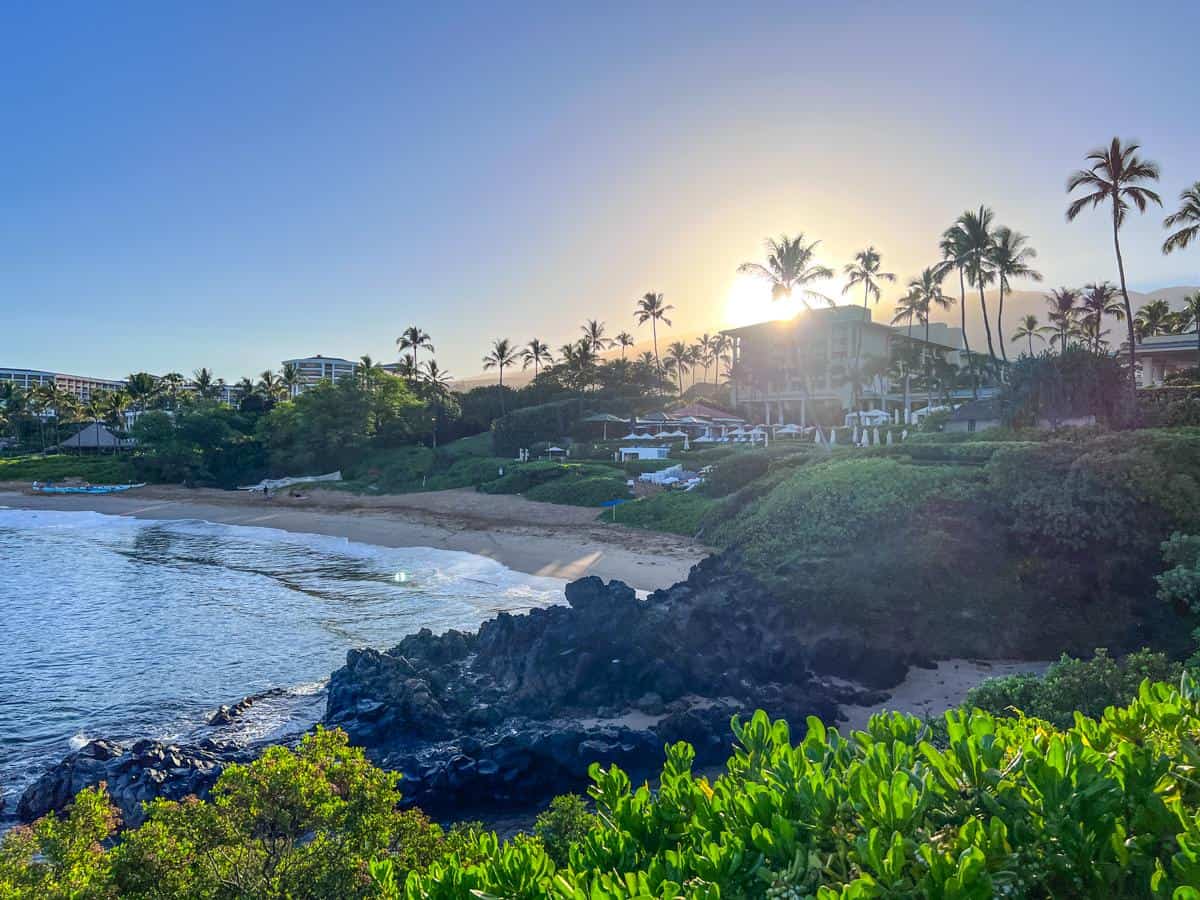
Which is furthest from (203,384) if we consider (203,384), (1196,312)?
(1196,312)

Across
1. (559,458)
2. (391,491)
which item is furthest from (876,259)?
(391,491)

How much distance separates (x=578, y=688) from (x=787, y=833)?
10980mm

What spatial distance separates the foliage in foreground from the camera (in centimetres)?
242

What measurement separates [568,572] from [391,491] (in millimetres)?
26254

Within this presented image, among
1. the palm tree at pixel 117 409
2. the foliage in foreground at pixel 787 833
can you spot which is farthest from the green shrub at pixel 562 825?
the palm tree at pixel 117 409

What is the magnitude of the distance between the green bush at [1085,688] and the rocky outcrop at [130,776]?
10.7m

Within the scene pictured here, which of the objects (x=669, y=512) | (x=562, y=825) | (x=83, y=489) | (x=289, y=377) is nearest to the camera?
(x=562, y=825)

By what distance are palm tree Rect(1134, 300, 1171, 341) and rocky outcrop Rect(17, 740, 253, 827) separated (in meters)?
63.0

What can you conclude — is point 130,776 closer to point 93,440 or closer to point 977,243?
point 977,243

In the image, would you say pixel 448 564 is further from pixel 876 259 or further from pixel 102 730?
pixel 876 259

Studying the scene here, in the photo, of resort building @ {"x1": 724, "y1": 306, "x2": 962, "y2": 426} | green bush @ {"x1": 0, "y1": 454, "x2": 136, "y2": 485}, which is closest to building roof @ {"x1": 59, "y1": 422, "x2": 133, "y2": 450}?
green bush @ {"x1": 0, "y1": 454, "x2": 136, "y2": 485}

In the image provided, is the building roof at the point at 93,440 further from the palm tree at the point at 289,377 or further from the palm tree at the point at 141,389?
the palm tree at the point at 289,377

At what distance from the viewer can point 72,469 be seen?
62344 mm

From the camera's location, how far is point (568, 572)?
25156 millimetres
